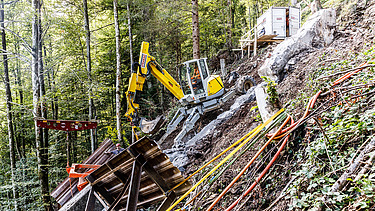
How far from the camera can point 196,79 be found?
35.6 feet

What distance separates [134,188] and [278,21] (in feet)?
47.2

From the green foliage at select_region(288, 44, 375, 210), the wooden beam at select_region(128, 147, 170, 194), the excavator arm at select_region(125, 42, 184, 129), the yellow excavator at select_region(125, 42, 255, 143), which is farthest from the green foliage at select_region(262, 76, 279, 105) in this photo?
the excavator arm at select_region(125, 42, 184, 129)

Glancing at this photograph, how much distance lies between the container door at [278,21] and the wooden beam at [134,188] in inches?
545

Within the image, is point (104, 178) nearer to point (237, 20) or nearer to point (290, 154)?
point (290, 154)

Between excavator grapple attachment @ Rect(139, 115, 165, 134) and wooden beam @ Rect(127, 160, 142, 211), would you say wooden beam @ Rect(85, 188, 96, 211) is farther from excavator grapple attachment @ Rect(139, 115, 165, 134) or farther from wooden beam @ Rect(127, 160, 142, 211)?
excavator grapple attachment @ Rect(139, 115, 165, 134)

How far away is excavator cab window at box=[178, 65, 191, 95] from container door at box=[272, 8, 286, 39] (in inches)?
292

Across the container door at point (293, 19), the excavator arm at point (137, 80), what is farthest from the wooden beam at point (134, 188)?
the container door at point (293, 19)

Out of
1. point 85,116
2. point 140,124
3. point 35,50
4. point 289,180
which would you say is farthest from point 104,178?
point 85,116

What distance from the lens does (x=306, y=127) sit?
3213 millimetres

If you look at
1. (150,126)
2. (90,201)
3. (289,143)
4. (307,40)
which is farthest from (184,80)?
(289,143)

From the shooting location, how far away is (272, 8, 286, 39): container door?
1453 cm

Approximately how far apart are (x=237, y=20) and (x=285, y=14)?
13.0 meters

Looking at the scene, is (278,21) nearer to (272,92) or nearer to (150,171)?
(272,92)

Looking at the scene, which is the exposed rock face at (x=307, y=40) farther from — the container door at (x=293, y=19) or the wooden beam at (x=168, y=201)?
the container door at (x=293, y=19)
